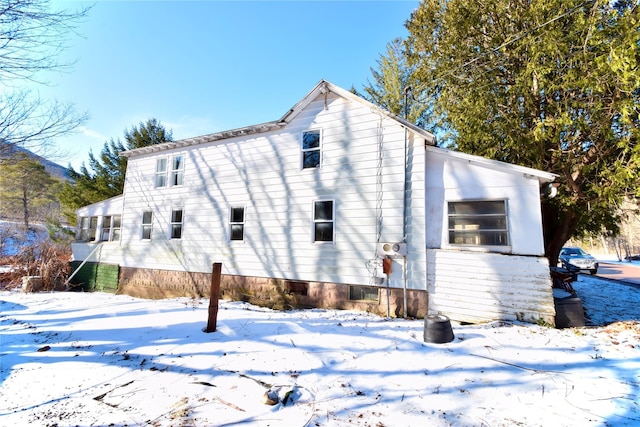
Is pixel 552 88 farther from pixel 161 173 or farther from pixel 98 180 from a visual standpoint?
pixel 98 180

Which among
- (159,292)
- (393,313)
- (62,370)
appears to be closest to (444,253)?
(393,313)

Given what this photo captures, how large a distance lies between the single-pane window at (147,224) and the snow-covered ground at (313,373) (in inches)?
217

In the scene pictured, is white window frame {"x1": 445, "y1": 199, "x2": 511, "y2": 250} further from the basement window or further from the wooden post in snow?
the wooden post in snow

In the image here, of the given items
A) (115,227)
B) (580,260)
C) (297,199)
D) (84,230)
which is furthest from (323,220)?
(580,260)

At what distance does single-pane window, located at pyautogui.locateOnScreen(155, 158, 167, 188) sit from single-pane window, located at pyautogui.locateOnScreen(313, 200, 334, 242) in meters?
7.90

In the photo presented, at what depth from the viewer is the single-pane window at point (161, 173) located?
1239 centimetres

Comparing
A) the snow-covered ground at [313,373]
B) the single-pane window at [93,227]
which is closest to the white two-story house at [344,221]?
the snow-covered ground at [313,373]

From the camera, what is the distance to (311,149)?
30.3ft

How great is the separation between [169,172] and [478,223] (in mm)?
12212

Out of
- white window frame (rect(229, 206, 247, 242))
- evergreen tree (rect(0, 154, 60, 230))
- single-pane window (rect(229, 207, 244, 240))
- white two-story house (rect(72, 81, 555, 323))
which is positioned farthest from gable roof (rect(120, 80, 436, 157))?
evergreen tree (rect(0, 154, 60, 230))

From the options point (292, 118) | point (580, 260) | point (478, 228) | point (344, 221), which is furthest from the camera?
point (580, 260)

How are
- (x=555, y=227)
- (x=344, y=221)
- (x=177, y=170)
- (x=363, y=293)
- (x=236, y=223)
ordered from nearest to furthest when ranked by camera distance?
1. (x=363, y=293)
2. (x=344, y=221)
3. (x=236, y=223)
4. (x=555, y=227)
5. (x=177, y=170)

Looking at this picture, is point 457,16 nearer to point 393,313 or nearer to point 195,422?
point 393,313

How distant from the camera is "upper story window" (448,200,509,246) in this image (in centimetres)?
703
